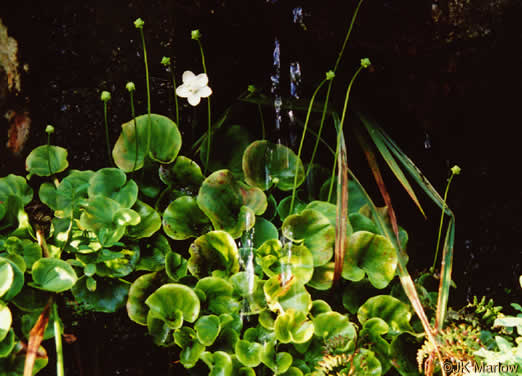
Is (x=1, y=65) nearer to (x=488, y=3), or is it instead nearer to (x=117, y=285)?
(x=117, y=285)

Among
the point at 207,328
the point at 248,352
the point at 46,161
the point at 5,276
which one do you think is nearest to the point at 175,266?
the point at 207,328

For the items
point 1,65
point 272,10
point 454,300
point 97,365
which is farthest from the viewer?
point 454,300

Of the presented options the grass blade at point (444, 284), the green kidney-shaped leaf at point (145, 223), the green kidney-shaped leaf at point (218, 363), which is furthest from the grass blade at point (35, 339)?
the grass blade at point (444, 284)

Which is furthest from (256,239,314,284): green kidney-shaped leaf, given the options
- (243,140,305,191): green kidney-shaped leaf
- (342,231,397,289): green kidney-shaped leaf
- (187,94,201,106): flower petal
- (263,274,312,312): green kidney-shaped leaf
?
(187,94,201,106): flower petal

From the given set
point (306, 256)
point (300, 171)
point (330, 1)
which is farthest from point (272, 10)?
point (306, 256)

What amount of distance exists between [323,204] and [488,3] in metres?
0.77

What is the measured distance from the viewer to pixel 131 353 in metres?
1.29

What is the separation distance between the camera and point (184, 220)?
137 cm

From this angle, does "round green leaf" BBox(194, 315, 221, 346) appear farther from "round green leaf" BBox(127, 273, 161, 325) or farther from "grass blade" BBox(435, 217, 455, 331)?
"grass blade" BBox(435, 217, 455, 331)

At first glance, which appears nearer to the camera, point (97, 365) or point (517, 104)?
point (97, 365)

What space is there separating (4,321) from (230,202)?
2.14 feet

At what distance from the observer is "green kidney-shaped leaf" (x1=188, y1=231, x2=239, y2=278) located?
1291mm

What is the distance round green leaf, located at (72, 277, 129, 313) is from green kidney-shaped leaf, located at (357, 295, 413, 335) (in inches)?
26.3

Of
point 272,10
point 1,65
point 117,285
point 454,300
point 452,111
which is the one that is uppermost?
point 272,10
